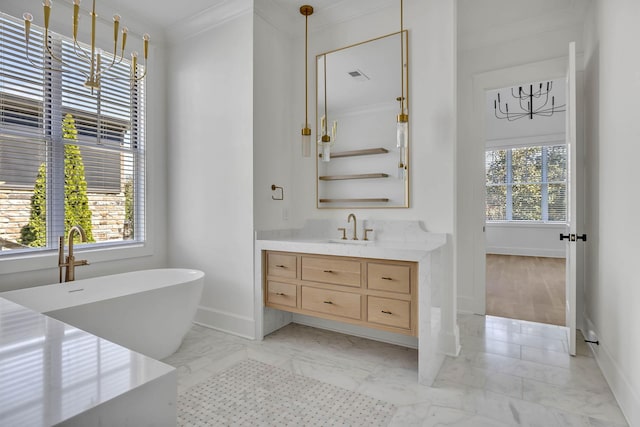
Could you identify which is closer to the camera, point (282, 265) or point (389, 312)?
point (389, 312)

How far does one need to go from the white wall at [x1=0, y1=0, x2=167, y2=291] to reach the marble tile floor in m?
0.90

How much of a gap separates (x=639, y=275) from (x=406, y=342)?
5.06 ft

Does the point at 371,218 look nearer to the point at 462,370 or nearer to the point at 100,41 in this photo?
the point at 462,370

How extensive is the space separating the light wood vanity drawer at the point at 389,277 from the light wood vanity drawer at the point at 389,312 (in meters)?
0.08

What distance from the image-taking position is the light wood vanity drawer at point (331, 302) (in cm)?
248

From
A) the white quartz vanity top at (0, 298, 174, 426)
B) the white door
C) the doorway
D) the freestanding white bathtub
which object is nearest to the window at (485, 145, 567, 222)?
the doorway

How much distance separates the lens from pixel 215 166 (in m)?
3.20

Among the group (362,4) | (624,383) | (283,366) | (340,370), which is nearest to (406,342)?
(340,370)

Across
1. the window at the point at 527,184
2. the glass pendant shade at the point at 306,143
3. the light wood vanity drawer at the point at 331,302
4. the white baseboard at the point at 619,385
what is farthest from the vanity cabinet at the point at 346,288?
the window at the point at 527,184

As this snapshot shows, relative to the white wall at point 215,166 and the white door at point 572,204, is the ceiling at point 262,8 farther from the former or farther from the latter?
the white door at point 572,204

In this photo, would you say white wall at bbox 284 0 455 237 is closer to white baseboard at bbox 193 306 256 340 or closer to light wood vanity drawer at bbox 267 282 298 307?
light wood vanity drawer at bbox 267 282 298 307

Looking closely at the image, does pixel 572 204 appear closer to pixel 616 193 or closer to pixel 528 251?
pixel 616 193

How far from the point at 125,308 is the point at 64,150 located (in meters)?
1.51

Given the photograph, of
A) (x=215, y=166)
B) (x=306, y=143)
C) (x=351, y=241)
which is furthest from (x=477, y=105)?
(x=215, y=166)
